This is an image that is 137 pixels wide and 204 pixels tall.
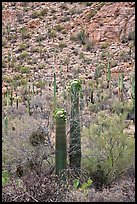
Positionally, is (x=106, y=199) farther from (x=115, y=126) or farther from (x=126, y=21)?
(x=126, y=21)

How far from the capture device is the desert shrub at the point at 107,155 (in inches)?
575

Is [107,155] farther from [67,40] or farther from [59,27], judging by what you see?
[59,27]

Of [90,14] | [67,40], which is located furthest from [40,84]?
[90,14]

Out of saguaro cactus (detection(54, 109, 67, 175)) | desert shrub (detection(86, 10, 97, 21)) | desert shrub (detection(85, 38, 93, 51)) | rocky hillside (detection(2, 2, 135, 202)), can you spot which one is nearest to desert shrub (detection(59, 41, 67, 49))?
rocky hillside (detection(2, 2, 135, 202))

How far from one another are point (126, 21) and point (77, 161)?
2009 cm

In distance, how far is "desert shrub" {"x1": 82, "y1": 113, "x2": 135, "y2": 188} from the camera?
47.9 feet

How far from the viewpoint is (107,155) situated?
14.8m

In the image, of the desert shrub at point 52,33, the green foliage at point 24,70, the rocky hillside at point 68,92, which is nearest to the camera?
the rocky hillside at point 68,92

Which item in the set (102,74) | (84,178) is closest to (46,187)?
(84,178)

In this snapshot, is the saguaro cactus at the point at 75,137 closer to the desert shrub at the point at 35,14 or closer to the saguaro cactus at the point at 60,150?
the saguaro cactus at the point at 60,150

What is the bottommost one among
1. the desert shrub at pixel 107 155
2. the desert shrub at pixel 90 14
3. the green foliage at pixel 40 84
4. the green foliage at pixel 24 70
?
the desert shrub at pixel 107 155

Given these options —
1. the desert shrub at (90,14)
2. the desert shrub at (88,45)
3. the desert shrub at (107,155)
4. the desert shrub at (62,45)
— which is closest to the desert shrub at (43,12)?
the desert shrub at (90,14)

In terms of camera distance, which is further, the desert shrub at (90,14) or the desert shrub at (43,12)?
the desert shrub at (43,12)

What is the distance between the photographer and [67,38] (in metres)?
34.0
